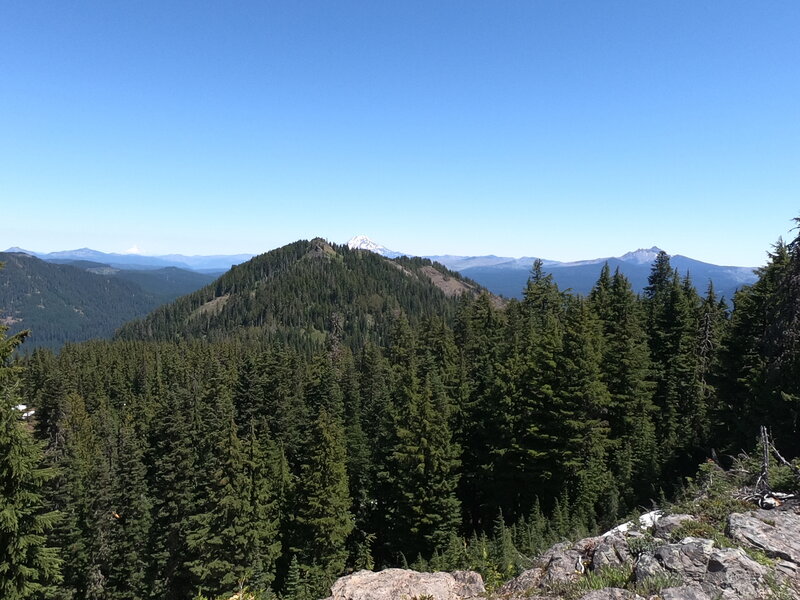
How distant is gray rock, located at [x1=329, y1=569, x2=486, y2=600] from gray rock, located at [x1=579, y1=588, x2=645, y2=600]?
2.51m

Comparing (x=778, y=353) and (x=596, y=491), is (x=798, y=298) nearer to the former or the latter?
(x=778, y=353)

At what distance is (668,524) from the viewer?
9367 millimetres

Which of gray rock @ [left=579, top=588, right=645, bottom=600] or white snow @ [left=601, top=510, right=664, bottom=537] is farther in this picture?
white snow @ [left=601, top=510, right=664, bottom=537]

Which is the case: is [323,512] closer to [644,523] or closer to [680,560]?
[644,523]

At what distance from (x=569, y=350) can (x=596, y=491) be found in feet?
27.9

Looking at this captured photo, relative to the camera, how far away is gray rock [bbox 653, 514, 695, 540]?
9.10 metres

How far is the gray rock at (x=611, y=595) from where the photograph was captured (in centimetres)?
727

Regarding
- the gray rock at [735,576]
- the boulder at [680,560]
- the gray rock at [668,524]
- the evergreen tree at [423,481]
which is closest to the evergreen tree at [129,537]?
the evergreen tree at [423,481]

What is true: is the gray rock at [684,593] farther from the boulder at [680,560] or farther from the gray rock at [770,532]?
the gray rock at [770,532]

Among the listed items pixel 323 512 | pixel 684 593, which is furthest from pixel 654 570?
pixel 323 512

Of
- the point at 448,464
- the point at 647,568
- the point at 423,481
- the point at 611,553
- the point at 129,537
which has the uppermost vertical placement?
the point at 647,568

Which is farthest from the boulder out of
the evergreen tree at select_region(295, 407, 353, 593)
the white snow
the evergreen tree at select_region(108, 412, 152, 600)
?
the evergreen tree at select_region(108, 412, 152, 600)

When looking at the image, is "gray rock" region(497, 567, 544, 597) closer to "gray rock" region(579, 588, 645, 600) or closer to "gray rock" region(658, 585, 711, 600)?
"gray rock" region(579, 588, 645, 600)

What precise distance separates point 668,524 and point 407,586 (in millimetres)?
5631
